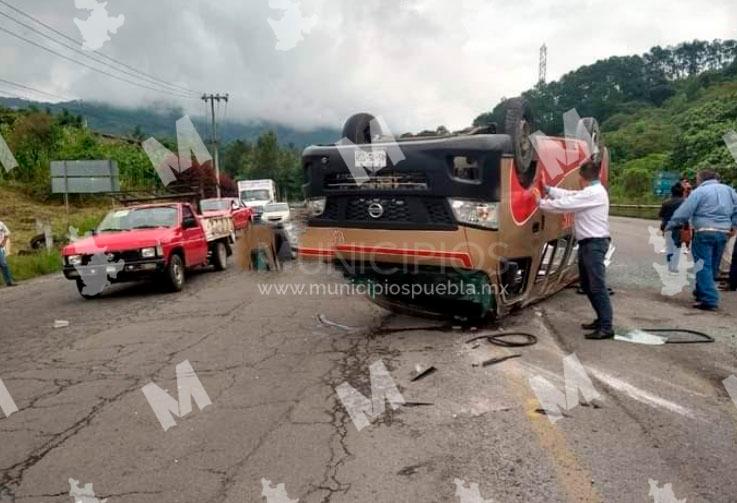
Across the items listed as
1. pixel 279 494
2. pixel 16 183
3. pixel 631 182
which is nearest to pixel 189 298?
pixel 279 494

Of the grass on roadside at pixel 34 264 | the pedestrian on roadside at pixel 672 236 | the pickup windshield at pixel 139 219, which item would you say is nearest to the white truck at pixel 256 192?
the grass on roadside at pixel 34 264

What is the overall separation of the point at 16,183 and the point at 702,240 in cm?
3575

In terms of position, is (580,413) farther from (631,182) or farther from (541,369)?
(631,182)

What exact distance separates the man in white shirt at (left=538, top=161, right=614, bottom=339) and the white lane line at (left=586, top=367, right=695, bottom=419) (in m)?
1.19

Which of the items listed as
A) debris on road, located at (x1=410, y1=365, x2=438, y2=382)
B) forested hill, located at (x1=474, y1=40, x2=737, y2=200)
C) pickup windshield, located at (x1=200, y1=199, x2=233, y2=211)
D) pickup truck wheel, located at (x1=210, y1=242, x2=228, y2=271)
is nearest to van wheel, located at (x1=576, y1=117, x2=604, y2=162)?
forested hill, located at (x1=474, y1=40, x2=737, y2=200)

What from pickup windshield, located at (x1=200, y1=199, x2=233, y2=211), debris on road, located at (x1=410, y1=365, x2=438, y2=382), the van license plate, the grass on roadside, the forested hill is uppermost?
the forested hill

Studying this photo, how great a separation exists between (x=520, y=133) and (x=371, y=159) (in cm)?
159

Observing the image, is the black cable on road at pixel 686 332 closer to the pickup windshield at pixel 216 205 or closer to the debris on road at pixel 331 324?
the debris on road at pixel 331 324

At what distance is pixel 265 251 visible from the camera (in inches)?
512

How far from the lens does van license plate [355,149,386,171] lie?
599cm

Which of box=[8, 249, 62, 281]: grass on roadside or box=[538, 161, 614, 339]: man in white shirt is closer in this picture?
box=[538, 161, 614, 339]: man in white shirt

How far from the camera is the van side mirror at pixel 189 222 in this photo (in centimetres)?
1174

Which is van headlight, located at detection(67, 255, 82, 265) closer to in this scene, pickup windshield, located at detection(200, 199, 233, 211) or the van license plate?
the van license plate

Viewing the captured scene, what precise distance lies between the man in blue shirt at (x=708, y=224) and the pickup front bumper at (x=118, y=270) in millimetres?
8374
